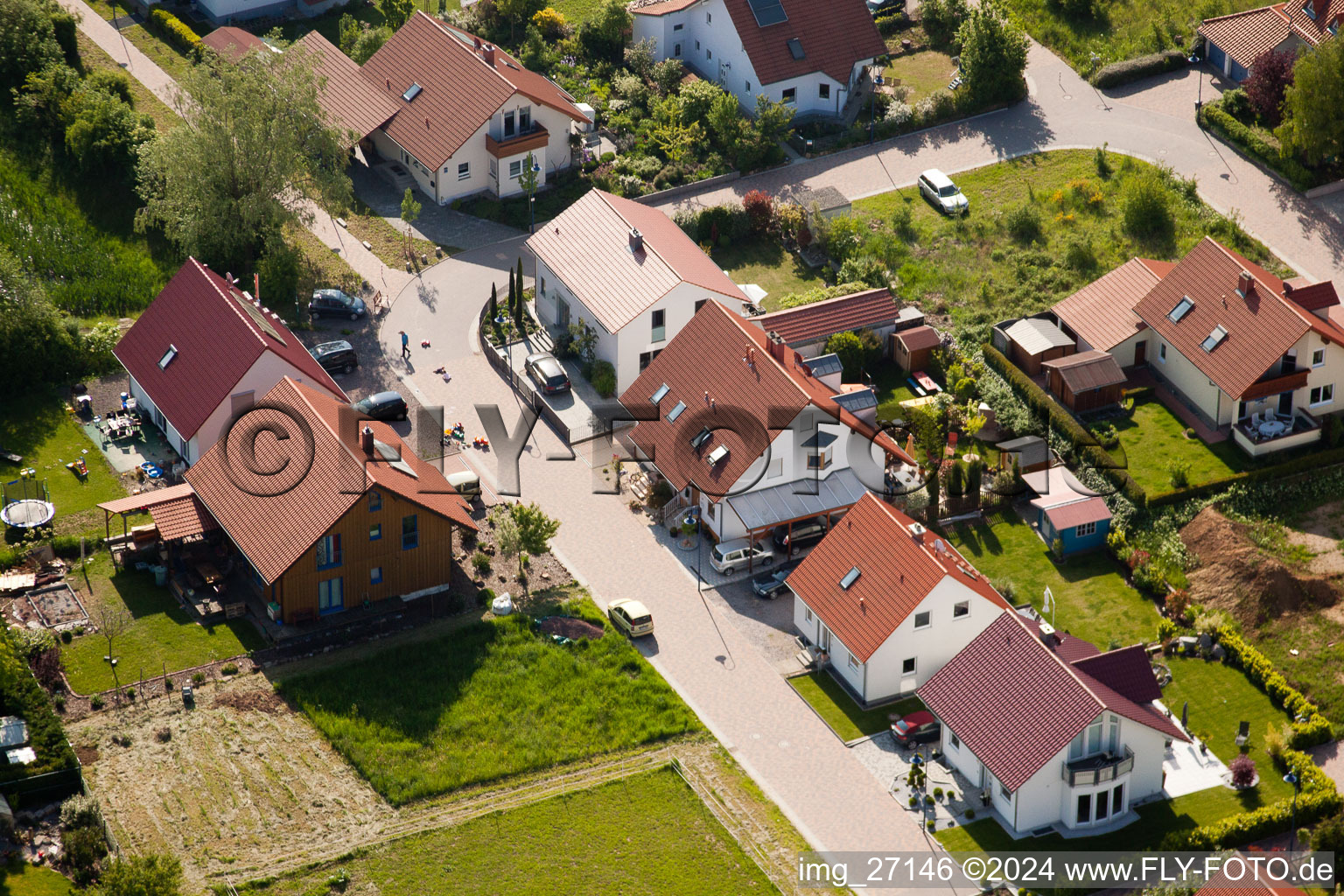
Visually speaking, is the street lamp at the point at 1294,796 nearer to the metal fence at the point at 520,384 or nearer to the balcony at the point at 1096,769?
the balcony at the point at 1096,769

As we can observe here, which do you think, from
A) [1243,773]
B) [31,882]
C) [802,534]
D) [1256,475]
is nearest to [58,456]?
[31,882]

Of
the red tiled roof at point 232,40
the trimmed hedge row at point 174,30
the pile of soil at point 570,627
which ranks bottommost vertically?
the pile of soil at point 570,627

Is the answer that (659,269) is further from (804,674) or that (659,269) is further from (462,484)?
(804,674)

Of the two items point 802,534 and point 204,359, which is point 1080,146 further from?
point 204,359

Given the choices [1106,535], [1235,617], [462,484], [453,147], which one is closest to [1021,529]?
[1106,535]

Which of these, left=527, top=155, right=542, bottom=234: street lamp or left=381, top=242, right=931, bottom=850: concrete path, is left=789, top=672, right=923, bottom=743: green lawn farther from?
left=527, top=155, right=542, bottom=234: street lamp

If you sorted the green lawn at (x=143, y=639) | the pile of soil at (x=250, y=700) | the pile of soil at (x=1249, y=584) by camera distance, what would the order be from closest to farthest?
the pile of soil at (x=250, y=700) → the green lawn at (x=143, y=639) → the pile of soil at (x=1249, y=584)

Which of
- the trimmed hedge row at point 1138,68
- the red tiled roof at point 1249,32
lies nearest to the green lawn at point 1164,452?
the red tiled roof at point 1249,32
